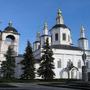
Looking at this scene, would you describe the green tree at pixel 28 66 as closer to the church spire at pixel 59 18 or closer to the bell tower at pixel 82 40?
the church spire at pixel 59 18

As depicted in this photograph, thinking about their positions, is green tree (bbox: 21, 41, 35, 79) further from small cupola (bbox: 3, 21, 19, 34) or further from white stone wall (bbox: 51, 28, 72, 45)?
white stone wall (bbox: 51, 28, 72, 45)

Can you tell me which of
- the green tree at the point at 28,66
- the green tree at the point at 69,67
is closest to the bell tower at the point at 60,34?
the green tree at the point at 69,67

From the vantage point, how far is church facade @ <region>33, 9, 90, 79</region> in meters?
59.6

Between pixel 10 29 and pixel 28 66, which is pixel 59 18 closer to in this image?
pixel 10 29

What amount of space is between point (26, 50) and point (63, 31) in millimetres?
21069

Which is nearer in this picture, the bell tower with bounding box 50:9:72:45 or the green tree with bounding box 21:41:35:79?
the green tree with bounding box 21:41:35:79

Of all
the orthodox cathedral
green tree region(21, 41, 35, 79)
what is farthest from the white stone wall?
green tree region(21, 41, 35, 79)

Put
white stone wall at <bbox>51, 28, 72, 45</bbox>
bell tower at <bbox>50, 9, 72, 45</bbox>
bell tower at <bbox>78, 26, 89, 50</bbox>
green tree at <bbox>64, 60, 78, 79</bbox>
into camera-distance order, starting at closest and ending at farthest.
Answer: green tree at <bbox>64, 60, 78, 79</bbox>, white stone wall at <bbox>51, 28, 72, 45</bbox>, bell tower at <bbox>50, 9, 72, 45</bbox>, bell tower at <bbox>78, 26, 89, 50</bbox>

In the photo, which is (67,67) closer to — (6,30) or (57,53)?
(57,53)

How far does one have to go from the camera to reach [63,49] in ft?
202

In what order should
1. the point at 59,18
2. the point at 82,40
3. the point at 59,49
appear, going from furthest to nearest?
the point at 82,40
the point at 59,18
the point at 59,49

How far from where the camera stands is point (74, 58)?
62031 mm

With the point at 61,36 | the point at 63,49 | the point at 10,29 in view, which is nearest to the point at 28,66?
the point at 63,49

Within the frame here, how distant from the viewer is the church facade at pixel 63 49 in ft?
195
